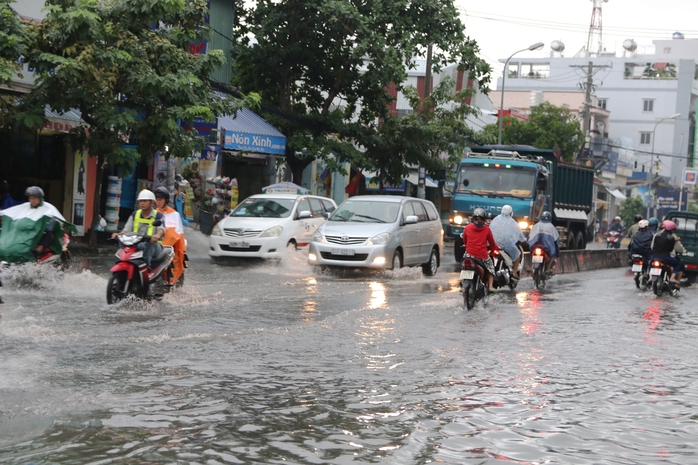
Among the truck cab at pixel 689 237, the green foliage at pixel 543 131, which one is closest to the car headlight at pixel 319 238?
the truck cab at pixel 689 237

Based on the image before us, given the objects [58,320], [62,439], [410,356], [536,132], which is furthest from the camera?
[536,132]

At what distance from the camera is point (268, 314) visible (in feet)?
40.0

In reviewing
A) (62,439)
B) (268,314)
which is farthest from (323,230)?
(62,439)

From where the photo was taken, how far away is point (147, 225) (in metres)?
12.1

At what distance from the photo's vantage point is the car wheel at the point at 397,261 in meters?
18.7

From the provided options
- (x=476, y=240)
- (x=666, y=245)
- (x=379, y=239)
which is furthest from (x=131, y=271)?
(x=666, y=245)

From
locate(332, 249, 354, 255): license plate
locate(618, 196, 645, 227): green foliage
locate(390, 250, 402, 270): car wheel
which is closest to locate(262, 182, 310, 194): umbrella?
locate(390, 250, 402, 270): car wheel

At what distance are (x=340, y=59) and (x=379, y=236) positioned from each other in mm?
11510

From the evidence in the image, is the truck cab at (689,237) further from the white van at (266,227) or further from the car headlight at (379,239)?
the white van at (266,227)

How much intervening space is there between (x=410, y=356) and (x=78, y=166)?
49.0 ft

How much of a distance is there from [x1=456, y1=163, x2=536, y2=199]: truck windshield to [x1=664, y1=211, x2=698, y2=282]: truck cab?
12.0 feet

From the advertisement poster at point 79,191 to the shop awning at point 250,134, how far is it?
420cm

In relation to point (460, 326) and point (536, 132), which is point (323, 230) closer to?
point (460, 326)

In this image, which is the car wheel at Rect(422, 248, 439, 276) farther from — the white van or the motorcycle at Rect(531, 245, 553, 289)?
the white van
